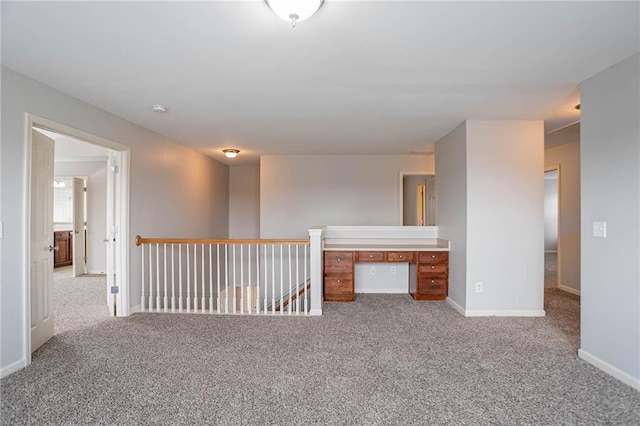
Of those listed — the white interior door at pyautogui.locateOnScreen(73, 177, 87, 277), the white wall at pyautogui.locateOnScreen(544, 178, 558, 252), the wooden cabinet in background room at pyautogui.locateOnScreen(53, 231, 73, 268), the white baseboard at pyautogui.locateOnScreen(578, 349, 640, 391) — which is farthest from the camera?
the white wall at pyautogui.locateOnScreen(544, 178, 558, 252)

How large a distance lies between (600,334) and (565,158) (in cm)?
366

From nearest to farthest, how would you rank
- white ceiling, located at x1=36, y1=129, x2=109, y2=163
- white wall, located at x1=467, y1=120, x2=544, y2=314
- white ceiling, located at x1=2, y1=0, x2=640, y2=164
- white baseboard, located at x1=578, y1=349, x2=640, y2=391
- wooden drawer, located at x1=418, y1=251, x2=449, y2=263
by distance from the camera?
white ceiling, located at x1=2, y1=0, x2=640, y2=164
white baseboard, located at x1=578, y1=349, x2=640, y2=391
white wall, located at x1=467, y1=120, x2=544, y2=314
wooden drawer, located at x1=418, y1=251, x2=449, y2=263
white ceiling, located at x1=36, y1=129, x2=109, y2=163

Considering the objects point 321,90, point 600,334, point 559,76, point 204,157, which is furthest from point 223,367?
point 204,157

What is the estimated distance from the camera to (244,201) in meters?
7.70

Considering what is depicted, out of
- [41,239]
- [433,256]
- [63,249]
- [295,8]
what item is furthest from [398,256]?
[63,249]

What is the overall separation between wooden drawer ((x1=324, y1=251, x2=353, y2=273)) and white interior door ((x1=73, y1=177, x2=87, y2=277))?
17.9ft

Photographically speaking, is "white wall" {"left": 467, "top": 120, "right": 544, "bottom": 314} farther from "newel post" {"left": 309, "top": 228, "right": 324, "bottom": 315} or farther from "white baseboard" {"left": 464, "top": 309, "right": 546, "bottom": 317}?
"newel post" {"left": 309, "top": 228, "right": 324, "bottom": 315}

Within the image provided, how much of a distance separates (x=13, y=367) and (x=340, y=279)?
3424mm

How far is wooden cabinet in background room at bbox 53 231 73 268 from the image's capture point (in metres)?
7.11

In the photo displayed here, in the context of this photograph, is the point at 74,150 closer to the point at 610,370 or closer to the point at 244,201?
the point at 244,201

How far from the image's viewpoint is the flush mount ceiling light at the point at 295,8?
1641mm

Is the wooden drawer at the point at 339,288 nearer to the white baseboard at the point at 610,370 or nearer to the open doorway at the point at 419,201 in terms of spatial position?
the white baseboard at the point at 610,370

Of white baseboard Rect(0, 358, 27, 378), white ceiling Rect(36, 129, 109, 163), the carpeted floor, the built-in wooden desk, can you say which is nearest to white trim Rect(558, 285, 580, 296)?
the carpeted floor

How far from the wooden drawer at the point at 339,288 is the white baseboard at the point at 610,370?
8.45 feet
